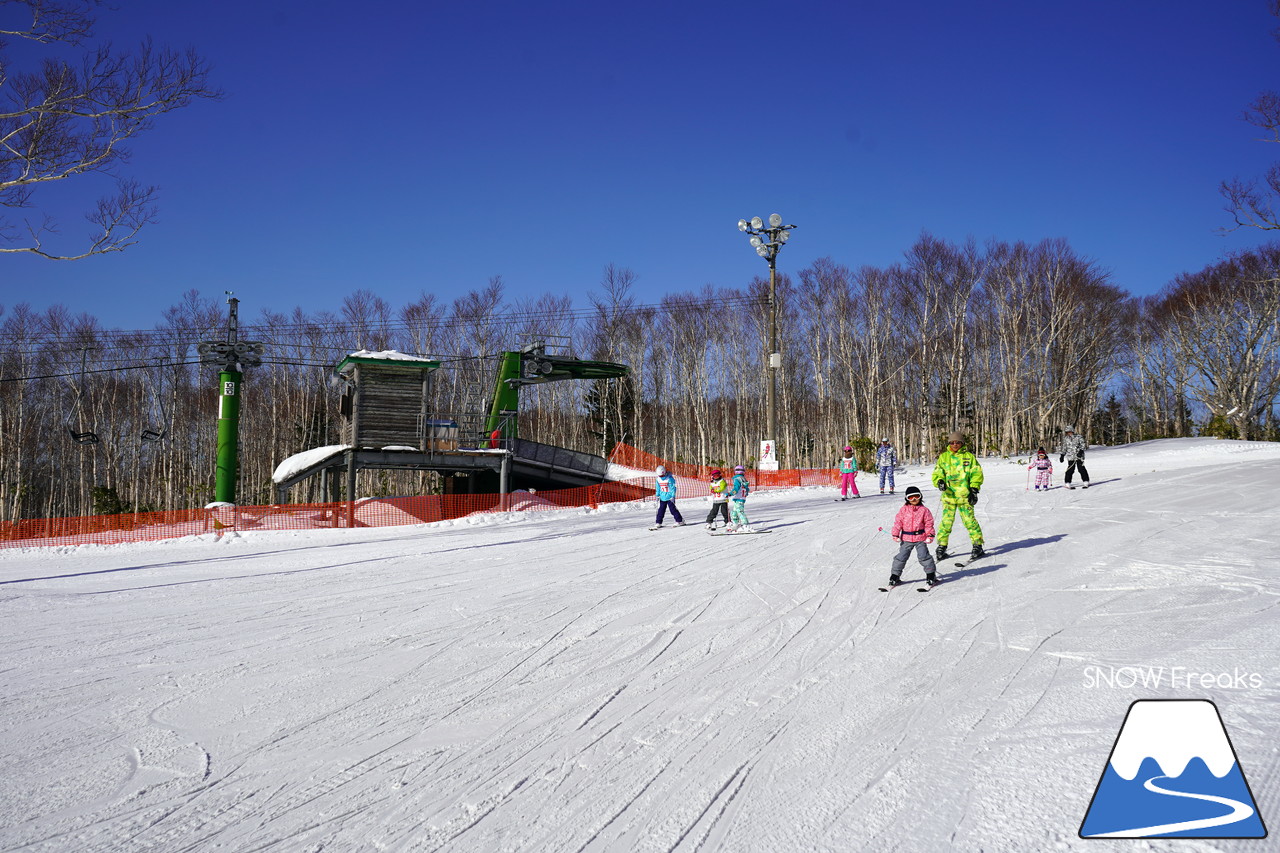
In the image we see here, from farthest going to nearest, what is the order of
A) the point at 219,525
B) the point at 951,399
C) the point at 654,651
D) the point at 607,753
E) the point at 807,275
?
1. the point at 807,275
2. the point at 951,399
3. the point at 219,525
4. the point at 654,651
5. the point at 607,753

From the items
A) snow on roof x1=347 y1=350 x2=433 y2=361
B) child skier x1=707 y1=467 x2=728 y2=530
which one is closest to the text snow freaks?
child skier x1=707 y1=467 x2=728 y2=530

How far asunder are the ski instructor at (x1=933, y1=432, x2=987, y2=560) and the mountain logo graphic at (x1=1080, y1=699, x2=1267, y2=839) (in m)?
6.60

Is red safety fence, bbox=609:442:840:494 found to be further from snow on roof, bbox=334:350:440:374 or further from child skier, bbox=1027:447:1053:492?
snow on roof, bbox=334:350:440:374

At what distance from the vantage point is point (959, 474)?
1060cm

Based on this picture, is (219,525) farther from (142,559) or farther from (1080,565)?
(1080,565)

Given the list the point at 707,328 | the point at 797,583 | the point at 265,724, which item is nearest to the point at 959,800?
the point at 265,724

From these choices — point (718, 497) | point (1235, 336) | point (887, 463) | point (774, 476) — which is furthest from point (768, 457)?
point (1235, 336)

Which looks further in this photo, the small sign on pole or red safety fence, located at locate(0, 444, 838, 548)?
the small sign on pole

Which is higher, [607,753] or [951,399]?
[951,399]

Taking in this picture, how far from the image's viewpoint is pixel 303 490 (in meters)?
53.6

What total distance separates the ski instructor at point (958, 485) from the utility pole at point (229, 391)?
92.9 ft

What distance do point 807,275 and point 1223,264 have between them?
26.5m

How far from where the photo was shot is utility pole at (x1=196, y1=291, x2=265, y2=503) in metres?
30.8

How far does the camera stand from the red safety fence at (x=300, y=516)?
2145 cm
